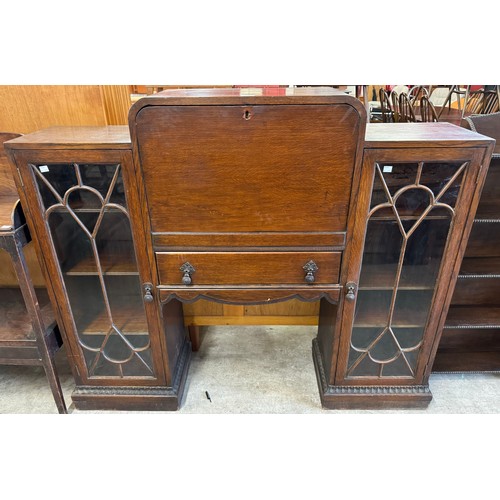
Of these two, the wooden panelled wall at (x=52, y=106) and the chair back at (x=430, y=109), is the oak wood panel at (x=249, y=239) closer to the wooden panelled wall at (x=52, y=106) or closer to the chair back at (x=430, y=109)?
the wooden panelled wall at (x=52, y=106)

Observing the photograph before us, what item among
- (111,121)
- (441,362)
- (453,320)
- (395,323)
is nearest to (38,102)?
(111,121)

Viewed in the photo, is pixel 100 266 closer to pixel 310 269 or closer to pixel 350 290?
pixel 310 269

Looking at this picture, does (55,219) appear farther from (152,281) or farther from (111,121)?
(111,121)

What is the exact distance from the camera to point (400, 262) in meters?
1.17

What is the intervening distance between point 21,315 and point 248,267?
93cm

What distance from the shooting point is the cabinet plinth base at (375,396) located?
4.43 feet

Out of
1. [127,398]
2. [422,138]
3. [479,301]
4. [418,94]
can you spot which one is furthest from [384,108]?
[127,398]

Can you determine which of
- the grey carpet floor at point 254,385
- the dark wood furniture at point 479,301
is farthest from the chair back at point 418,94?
the grey carpet floor at point 254,385

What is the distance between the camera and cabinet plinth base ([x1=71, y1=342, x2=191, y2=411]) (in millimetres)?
1355

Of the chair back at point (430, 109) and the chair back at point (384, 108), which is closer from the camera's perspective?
the chair back at point (430, 109)

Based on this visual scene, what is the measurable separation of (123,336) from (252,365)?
0.61 metres

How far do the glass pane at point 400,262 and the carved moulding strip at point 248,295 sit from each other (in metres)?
0.17

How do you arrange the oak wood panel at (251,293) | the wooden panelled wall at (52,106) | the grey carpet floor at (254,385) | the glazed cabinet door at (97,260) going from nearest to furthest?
the glazed cabinet door at (97,260)
the oak wood panel at (251,293)
the wooden panelled wall at (52,106)
the grey carpet floor at (254,385)

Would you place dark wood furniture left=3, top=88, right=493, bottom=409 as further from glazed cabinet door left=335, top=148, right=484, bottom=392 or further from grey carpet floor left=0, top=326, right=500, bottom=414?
grey carpet floor left=0, top=326, right=500, bottom=414
